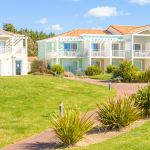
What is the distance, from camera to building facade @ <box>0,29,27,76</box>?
30969 millimetres

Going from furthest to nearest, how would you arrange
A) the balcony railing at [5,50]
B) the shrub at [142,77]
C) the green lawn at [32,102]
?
1. the balcony railing at [5,50]
2. the shrub at [142,77]
3. the green lawn at [32,102]

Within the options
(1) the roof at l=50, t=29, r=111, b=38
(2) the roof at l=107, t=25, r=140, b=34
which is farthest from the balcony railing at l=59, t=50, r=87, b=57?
(2) the roof at l=107, t=25, r=140, b=34

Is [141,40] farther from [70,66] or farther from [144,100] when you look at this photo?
[144,100]

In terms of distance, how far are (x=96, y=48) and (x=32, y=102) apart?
26.4 meters

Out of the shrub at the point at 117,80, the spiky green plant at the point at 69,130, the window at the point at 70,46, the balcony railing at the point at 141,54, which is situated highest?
the window at the point at 70,46

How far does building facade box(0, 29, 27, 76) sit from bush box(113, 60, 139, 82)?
1275 centimetres

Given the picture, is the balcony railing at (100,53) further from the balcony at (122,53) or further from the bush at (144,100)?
the bush at (144,100)

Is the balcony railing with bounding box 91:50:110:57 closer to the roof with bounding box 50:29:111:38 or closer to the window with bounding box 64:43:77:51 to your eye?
the window with bounding box 64:43:77:51

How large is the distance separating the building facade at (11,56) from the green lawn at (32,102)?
14060 millimetres

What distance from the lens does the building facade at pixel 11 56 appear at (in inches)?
1219

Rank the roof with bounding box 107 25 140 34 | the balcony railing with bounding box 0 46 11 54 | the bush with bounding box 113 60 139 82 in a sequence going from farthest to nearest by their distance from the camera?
1. the roof with bounding box 107 25 140 34
2. the balcony railing with bounding box 0 46 11 54
3. the bush with bounding box 113 60 139 82

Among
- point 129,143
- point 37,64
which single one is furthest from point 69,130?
point 37,64

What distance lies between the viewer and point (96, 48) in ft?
125

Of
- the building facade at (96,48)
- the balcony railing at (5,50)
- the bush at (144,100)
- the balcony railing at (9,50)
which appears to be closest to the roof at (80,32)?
the building facade at (96,48)
